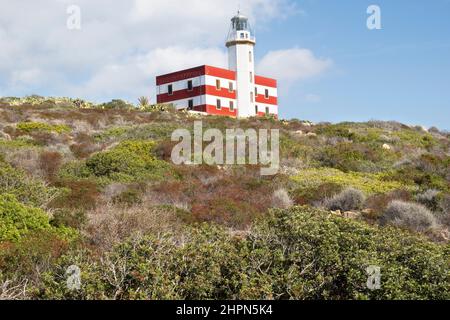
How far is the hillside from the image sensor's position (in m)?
6.94

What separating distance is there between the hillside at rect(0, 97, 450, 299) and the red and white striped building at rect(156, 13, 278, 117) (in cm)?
1466

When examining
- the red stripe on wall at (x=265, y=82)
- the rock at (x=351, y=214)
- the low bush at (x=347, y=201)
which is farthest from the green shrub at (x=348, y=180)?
the red stripe on wall at (x=265, y=82)

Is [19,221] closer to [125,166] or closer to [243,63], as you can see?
[125,166]

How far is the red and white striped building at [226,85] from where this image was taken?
41.7 m

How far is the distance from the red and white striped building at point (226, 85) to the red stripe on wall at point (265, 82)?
0.22ft

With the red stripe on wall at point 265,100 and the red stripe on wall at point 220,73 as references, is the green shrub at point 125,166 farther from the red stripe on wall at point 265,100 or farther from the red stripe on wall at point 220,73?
the red stripe on wall at point 265,100

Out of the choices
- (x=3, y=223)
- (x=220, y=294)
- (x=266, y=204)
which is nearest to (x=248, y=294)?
(x=220, y=294)

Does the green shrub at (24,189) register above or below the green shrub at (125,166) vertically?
below

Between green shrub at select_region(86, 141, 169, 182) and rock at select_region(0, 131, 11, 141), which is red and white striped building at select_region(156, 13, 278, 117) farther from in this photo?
green shrub at select_region(86, 141, 169, 182)

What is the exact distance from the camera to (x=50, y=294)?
6.34m

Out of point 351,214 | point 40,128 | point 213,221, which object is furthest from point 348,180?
point 40,128

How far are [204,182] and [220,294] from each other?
402 inches

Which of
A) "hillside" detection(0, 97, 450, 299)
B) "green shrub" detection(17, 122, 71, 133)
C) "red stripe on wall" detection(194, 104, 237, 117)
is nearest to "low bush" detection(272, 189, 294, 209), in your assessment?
"hillside" detection(0, 97, 450, 299)
